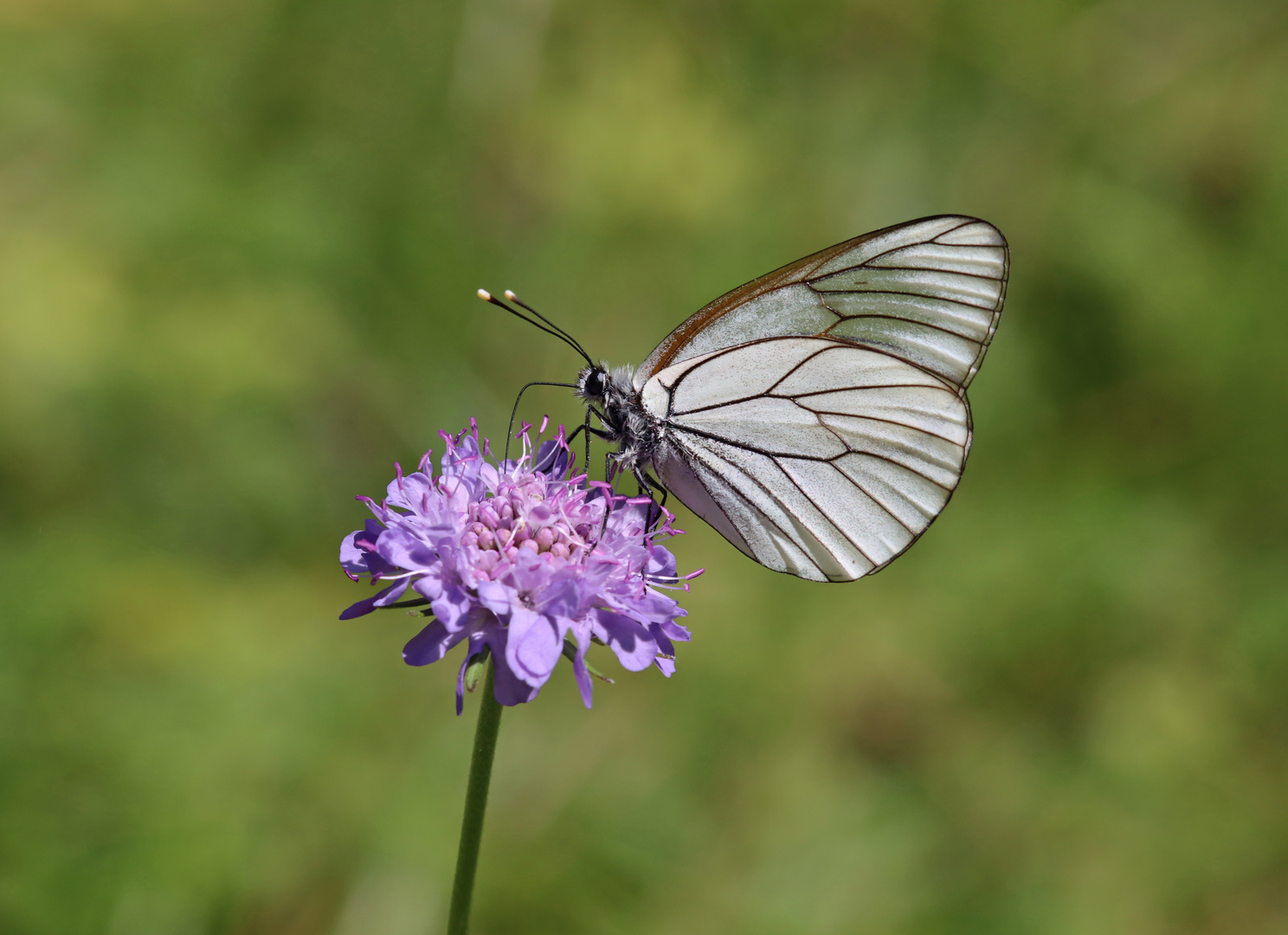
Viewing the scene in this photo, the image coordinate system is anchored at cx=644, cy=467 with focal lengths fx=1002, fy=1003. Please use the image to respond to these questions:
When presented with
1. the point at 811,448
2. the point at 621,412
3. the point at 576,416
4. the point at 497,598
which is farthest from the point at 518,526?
the point at 576,416

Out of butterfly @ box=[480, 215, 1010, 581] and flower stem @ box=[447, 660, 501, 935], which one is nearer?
flower stem @ box=[447, 660, 501, 935]

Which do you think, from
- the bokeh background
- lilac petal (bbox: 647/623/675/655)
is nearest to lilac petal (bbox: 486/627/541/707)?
lilac petal (bbox: 647/623/675/655)

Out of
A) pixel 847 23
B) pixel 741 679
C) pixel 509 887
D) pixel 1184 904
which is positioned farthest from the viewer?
pixel 847 23

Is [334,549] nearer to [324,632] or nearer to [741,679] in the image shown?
[324,632]

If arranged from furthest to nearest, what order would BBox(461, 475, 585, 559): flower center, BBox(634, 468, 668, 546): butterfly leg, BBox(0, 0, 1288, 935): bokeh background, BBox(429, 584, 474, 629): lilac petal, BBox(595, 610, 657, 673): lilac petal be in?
1. BBox(0, 0, 1288, 935): bokeh background
2. BBox(634, 468, 668, 546): butterfly leg
3. BBox(461, 475, 585, 559): flower center
4. BBox(595, 610, 657, 673): lilac petal
5. BBox(429, 584, 474, 629): lilac petal

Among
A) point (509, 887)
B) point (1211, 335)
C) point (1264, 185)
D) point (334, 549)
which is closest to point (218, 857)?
point (509, 887)

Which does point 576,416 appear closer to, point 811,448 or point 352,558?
point 811,448

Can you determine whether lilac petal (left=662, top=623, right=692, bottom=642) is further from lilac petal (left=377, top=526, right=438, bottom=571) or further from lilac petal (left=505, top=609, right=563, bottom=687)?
lilac petal (left=377, top=526, right=438, bottom=571)
